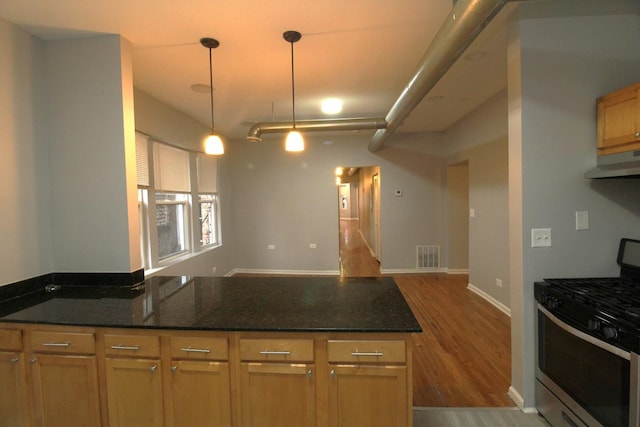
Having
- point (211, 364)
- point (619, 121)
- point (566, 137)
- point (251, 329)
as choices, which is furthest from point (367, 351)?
point (619, 121)

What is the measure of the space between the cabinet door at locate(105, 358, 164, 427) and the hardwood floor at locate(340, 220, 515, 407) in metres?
1.77

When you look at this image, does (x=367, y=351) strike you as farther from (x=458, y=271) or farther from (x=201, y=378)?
(x=458, y=271)

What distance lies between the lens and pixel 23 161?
198 centimetres

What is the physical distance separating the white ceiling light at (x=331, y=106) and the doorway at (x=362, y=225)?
172 centimetres

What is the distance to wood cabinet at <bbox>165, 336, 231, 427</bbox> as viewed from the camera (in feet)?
4.66

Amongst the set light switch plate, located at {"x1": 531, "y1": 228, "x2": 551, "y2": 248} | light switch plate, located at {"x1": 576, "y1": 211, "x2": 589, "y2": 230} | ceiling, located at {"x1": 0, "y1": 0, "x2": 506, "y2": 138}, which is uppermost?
ceiling, located at {"x1": 0, "y1": 0, "x2": 506, "y2": 138}

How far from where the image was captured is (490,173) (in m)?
3.83

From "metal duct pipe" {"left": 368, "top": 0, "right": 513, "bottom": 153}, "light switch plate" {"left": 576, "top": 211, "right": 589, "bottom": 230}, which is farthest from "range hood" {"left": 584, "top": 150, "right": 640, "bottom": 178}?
"metal duct pipe" {"left": 368, "top": 0, "right": 513, "bottom": 153}

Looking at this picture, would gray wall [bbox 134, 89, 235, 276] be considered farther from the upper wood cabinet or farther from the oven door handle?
the upper wood cabinet

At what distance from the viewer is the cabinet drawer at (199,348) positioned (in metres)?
1.41

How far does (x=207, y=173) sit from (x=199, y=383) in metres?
4.06

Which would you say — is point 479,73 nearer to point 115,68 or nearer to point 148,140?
point 115,68

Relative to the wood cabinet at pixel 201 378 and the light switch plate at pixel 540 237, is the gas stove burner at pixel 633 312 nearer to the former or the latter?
the light switch plate at pixel 540 237

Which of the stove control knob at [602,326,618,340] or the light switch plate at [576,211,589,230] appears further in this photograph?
the light switch plate at [576,211,589,230]
